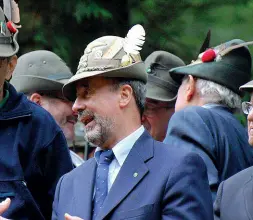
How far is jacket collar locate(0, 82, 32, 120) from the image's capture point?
21.3ft

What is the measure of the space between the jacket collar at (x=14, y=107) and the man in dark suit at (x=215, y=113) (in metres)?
0.88

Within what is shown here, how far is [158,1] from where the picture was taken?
30.2 ft

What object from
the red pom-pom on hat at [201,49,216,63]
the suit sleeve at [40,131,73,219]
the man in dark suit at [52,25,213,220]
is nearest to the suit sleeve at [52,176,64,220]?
the man in dark suit at [52,25,213,220]

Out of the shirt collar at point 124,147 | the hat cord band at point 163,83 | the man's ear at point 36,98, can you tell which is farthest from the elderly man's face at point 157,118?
the shirt collar at point 124,147

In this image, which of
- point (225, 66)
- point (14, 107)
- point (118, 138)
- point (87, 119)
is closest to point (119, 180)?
point (118, 138)

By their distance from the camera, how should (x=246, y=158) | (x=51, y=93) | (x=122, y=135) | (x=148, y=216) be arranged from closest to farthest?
(x=148, y=216) < (x=122, y=135) < (x=246, y=158) < (x=51, y=93)

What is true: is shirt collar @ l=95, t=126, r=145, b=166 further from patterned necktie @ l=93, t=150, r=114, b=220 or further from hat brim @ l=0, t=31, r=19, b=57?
hat brim @ l=0, t=31, r=19, b=57

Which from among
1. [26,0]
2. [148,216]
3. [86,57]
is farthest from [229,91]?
[26,0]

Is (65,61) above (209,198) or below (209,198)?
below

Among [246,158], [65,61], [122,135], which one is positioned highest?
[122,135]

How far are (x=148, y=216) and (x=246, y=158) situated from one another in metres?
1.42

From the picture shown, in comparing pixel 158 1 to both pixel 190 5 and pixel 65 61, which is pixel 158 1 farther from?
pixel 65 61

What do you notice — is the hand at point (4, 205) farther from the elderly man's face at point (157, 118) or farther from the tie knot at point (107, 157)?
the elderly man's face at point (157, 118)

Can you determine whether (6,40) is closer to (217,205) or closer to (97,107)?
(97,107)
